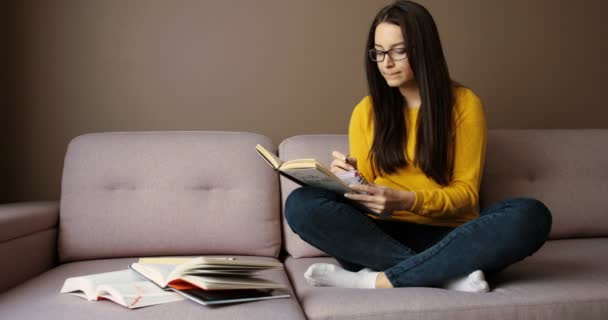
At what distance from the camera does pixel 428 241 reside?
1533 millimetres

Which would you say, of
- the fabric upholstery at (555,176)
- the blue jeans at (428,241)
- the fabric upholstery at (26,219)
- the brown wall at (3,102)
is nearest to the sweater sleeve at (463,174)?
the blue jeans at (428,241)

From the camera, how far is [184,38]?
220 centimetres

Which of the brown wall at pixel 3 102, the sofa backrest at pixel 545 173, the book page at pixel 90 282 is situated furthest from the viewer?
the brown wall at pixel 3 102

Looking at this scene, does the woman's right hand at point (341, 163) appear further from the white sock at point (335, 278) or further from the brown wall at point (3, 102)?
the brown wall at point (3, 102)

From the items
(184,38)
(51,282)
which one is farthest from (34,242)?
(184,38)

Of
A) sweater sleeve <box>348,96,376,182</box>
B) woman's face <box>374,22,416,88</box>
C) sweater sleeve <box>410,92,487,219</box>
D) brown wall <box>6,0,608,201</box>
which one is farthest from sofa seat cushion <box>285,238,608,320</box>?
brown wall <box>6,0,608,201</box>

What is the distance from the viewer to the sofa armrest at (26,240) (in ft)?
4.69

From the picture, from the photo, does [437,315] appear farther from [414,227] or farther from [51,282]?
[51,282]

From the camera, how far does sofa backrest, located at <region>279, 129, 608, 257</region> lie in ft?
6.37

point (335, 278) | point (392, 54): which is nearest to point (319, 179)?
point (335, 278)

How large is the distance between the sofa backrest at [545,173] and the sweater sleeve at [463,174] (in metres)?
0.41

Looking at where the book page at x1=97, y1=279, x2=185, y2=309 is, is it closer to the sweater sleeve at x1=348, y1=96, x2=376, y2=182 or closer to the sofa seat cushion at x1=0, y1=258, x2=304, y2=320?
the sofa seat cushion at x1=0, y1=258, x2=304, y2=320

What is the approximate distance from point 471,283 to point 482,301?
0.06 meters

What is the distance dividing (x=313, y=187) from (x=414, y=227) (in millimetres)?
343
